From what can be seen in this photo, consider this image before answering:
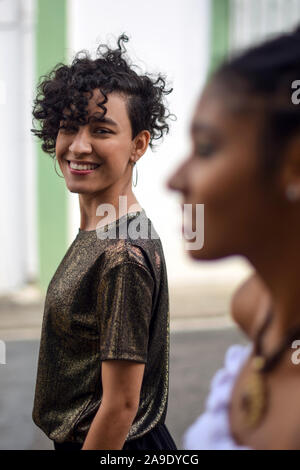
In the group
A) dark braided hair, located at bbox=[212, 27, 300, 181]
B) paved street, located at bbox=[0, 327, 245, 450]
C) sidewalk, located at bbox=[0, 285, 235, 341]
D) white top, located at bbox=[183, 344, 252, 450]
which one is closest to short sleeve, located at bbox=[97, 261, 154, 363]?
white top, located at bbox=[183, 344, 252, 450]

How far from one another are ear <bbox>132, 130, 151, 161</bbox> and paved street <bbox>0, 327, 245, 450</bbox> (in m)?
2.31

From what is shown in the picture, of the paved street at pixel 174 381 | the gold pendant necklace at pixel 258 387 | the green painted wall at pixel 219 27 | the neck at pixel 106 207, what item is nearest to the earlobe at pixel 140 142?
the neck at pixel 106 207

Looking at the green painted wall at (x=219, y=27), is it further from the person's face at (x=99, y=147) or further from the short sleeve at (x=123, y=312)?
the short sleeve at (x=123, y=312)

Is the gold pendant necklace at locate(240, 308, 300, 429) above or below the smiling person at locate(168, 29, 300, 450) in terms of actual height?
below

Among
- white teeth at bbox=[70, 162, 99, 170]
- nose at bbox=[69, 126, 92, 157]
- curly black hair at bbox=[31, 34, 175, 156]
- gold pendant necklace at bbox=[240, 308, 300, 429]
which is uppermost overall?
curly black hair at bbox=[31, 34, 175, 156]

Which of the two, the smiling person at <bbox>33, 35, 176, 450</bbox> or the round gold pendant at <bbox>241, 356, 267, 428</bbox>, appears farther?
the smiling person at <bbox>33, 35, 176, 450</bbox>

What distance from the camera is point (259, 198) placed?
0.76 meters

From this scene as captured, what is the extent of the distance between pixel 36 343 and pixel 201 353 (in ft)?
4.72

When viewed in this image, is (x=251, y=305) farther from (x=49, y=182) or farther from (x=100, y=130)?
(x=49, y=182)

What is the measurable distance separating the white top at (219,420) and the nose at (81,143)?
2.31 feet

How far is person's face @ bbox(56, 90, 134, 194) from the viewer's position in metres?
1.49

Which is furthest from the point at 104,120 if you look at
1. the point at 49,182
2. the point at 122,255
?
the point at 49,182

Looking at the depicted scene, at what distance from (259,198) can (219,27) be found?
6759mm

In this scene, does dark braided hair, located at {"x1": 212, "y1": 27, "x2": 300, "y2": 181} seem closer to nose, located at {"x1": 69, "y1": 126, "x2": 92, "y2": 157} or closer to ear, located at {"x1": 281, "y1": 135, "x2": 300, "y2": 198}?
ear, located at {"x1": 281, "y1": 135, "x2": 300, "y2": 198}
